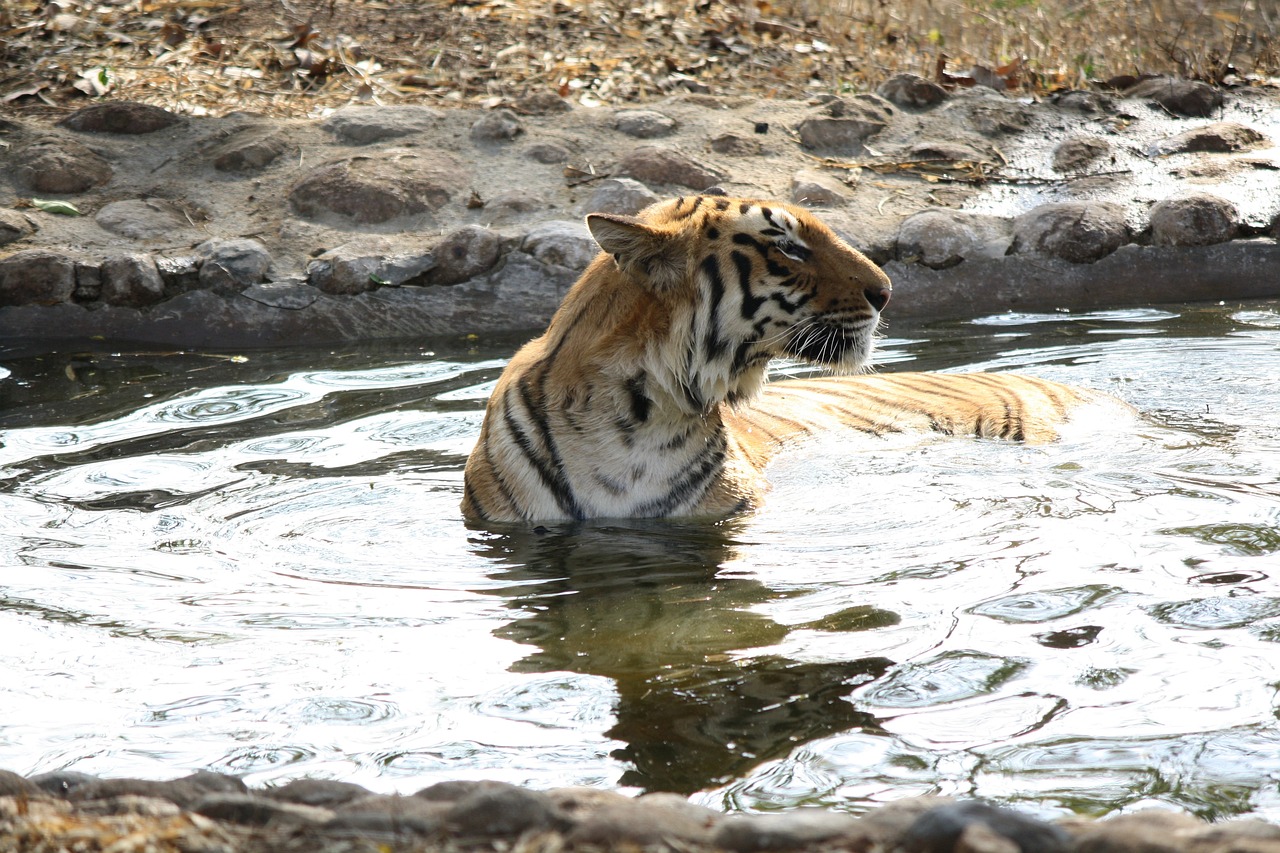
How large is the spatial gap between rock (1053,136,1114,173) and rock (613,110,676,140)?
2.35m

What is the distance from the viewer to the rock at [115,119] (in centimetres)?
769

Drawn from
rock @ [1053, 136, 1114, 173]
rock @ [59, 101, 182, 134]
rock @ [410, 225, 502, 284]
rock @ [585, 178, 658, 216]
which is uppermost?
rock @ [1053, 136, 1114, 173]

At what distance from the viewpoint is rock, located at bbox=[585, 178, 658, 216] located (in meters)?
7.09

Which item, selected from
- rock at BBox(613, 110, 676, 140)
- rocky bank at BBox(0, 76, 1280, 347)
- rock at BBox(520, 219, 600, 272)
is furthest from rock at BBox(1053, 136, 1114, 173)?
rock at BBox(520, 219, 600, 272)

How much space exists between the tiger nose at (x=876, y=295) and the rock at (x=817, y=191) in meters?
3.46

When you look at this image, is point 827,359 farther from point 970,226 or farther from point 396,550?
point 970,226

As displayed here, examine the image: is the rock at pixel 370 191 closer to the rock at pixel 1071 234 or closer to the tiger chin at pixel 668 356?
the rock at pixel 1071 234

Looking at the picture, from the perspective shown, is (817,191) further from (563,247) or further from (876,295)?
(876,295)

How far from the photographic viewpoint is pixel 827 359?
4000 mm

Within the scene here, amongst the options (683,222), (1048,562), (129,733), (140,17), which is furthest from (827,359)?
(140,17)

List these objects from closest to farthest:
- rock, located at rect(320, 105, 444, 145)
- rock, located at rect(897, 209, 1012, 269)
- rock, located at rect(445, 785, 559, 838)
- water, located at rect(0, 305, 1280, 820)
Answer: rock, located at rect(445, 785, 559, 838)
water, located at rect(0, 305, 1280, 820)
rock, located at rect(897, 209, 1012, 269)
rock, located at rect(320, 105, 444, 145)

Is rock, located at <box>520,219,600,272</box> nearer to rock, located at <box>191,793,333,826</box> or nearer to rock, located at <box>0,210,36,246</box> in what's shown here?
rock, located at <box>0,210,36,246</box>

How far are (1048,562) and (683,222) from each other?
1.43 metres

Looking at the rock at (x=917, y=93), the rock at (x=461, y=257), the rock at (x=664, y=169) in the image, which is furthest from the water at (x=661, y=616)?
the rock at (x=917, y=93)
